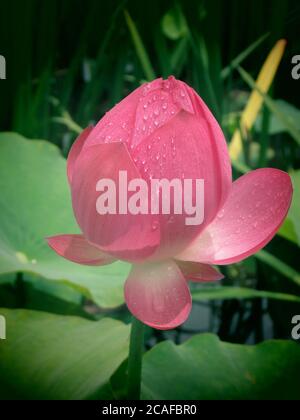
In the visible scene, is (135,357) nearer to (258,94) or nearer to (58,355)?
(58,355)

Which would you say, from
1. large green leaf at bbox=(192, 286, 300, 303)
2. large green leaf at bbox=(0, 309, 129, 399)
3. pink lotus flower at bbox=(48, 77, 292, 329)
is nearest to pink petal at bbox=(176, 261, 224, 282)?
pink lotus flower at bbox=(48, 77, 292, 329)

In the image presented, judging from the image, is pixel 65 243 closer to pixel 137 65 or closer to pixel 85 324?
pixel 85 324

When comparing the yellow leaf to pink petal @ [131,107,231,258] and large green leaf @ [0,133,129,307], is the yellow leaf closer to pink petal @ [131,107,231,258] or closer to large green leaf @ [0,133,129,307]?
large green leaf @ [0,133,129,307]

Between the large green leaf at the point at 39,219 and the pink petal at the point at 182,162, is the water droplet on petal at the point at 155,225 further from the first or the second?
the large green leaf at the point at 39,219

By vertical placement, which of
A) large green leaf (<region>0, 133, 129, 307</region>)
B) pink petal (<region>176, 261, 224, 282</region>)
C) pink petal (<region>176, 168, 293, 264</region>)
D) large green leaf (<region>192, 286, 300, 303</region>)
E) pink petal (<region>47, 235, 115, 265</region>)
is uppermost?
pink petal (<region>176, 168, 293, 264</region>)

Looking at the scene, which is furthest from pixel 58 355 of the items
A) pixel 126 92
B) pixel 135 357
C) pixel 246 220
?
pixel 126 92
